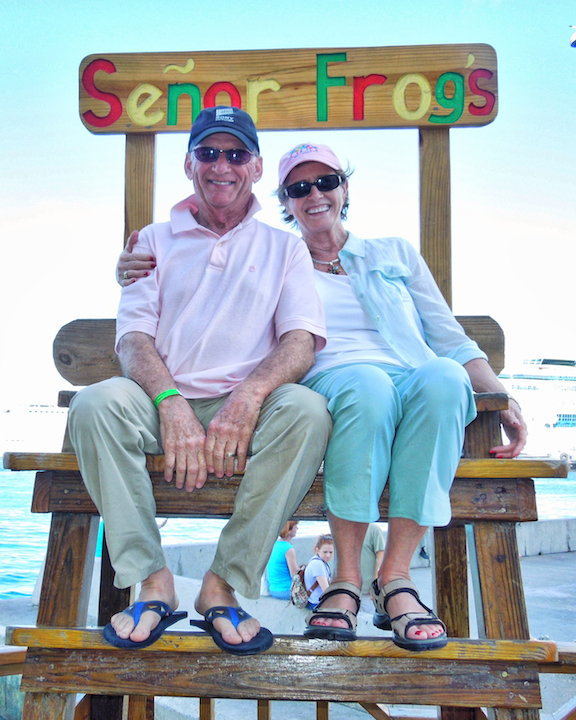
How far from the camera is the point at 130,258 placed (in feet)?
6.05

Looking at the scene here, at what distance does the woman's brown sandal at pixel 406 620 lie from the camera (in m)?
1.21

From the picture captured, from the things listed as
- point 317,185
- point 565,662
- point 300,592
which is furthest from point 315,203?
point 300,592

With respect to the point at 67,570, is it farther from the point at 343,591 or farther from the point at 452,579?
the point at 452,579

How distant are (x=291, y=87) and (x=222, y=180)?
2.23ft

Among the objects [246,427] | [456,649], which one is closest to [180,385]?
[246,427]

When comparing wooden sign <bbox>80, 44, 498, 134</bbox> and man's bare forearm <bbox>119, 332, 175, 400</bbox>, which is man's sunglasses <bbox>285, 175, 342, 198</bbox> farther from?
man's bare forearm <bbox>119, 332, 175, 400</bbox>

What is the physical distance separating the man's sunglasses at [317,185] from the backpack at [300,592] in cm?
289

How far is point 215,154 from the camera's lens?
1.81m

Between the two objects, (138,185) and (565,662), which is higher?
(138,185)

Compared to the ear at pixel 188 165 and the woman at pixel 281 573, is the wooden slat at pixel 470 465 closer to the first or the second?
the ear at pixel 188 165

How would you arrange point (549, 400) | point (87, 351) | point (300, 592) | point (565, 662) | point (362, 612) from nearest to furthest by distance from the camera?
1. point (565, 662)
2. point (87, 351)
3. point (362, 612)
4. point (300, 592)
5. point (549, 400)

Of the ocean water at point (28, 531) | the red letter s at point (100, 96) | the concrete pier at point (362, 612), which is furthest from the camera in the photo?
the ocean water at point (28, 531)

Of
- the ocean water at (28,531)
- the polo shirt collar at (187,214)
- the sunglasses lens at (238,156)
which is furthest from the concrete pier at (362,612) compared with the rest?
the sunglasses lens at (238,156)

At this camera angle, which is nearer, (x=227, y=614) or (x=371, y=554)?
(x=227, y=614)
